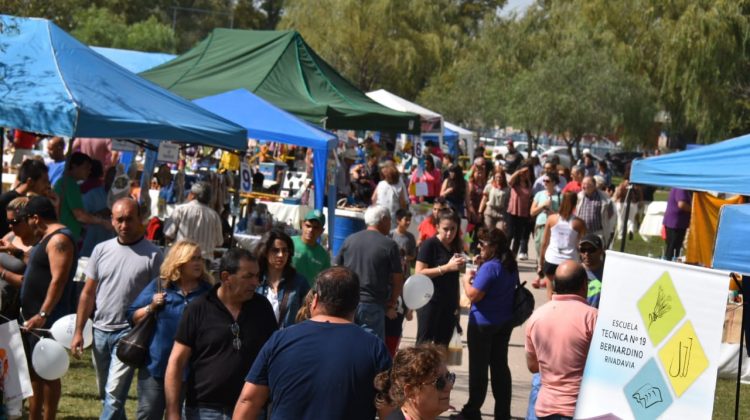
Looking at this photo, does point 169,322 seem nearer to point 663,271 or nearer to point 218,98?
point 663,271

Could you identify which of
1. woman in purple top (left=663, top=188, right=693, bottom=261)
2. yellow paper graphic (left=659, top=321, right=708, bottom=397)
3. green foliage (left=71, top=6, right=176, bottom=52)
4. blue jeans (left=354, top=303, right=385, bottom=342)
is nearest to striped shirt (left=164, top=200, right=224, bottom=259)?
blue jeans (left=354, top=303, right=385, bottom=342)

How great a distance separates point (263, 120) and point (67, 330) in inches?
288

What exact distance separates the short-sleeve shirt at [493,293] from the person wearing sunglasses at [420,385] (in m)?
4.33

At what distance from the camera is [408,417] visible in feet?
13.8

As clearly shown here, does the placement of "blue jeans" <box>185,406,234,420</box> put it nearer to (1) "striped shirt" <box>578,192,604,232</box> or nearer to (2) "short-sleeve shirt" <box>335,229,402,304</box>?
(2) "short-sleeve shirt" <box>335,229,402,304</box>

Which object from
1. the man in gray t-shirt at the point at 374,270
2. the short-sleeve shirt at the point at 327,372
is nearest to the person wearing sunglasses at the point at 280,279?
the man in gray t-shirt at the point at 374,270

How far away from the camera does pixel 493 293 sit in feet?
28.2

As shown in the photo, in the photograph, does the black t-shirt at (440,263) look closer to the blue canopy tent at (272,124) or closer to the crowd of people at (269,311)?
the crowd of people at (269,311)

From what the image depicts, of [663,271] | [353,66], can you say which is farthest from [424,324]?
[353,66]

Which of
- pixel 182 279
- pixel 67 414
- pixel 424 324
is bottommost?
pixel 67 414

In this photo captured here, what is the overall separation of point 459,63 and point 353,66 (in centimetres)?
933

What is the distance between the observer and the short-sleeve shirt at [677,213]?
1627 centimetres

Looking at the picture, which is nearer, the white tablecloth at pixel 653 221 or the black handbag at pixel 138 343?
the black handbag at pixel 138 343

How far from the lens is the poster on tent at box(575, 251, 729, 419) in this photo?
587 centimetres
